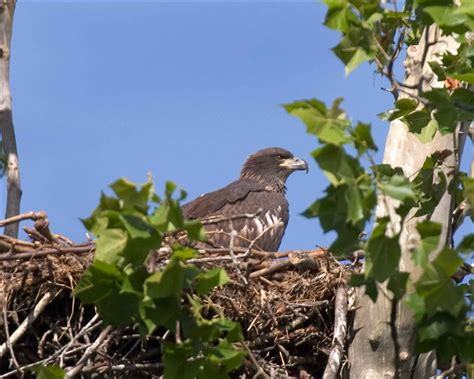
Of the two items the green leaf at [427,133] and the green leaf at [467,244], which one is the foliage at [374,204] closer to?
the green leaf at [467,244]

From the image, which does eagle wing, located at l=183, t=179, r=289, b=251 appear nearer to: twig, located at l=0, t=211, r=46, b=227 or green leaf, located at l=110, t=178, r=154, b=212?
twig, located at l=0, t=211, r=46, b=227

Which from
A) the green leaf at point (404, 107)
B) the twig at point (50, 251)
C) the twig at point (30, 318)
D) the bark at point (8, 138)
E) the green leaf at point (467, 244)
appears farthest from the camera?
the bark at point (8, 138)

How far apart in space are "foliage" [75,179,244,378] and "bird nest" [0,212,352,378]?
9.09 feet

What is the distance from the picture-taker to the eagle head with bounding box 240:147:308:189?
1377cm

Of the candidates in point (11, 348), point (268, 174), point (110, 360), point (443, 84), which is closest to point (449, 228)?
point (443, 84)

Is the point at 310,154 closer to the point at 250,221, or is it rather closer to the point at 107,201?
the point at 107,201

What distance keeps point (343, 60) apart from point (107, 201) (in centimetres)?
147

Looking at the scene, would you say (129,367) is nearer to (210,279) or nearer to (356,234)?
(210,279)

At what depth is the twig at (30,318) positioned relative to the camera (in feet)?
28.8

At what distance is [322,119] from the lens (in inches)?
208

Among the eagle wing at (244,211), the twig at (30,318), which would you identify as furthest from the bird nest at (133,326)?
the eagle wing at (244,211)

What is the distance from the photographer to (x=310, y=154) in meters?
5.22

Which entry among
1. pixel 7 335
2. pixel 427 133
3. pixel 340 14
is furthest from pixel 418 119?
pixel 7 335

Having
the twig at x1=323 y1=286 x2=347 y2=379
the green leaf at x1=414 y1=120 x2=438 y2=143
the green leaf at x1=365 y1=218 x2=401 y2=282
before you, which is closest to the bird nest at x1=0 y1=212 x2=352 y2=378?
the twig at x1=323 y1=286 x2=347 y2=379
